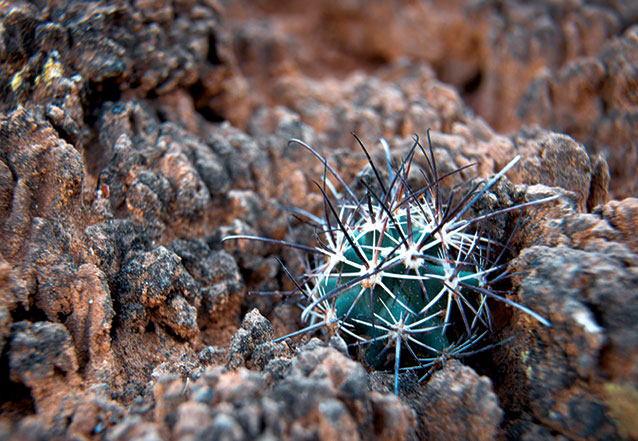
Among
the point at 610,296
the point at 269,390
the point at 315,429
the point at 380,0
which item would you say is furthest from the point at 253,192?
the point at 380,0

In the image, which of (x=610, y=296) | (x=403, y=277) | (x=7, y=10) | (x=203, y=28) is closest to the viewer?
(x=610, y=296)

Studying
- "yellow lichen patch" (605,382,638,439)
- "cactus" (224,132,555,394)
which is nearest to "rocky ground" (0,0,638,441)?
"yellow lichen patch" (605,382,638,439)

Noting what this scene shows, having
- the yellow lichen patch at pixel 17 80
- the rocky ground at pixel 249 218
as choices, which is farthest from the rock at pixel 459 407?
the yellow lichen patch at pixel 17 80

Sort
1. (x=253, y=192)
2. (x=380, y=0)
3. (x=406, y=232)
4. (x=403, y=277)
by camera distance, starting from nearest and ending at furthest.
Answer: (x=403, y=277) < (x=406, y=232) < (x=253, y=192) < (x=380, y=0)

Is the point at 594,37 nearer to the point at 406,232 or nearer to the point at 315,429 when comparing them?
the point at 406,232

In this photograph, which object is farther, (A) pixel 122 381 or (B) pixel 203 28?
(B) pixel 203 28

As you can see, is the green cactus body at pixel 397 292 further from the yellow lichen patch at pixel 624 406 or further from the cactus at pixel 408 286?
the yellow lichen patch at pixel 624 406

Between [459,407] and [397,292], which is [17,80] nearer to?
[397,292]
